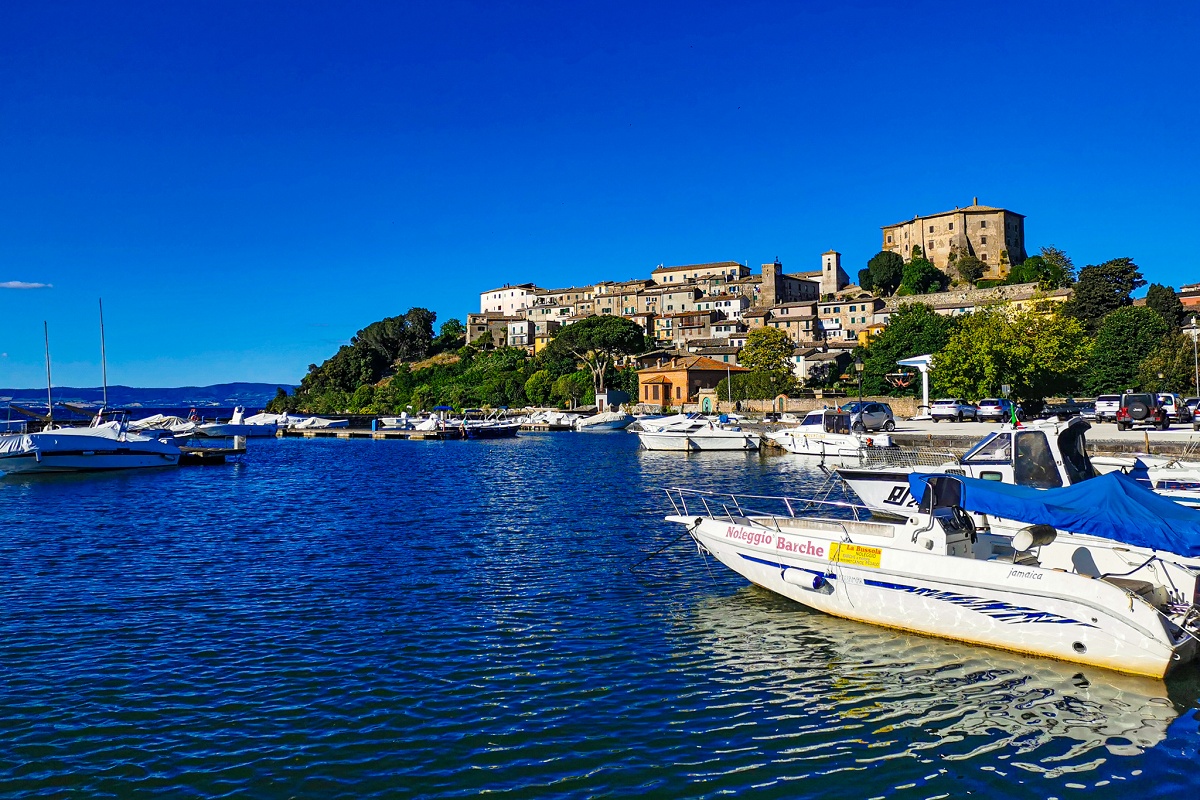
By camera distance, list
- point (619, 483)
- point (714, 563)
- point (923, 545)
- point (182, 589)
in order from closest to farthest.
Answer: point (923, 545) < point (182, 589) < point (714, 563) < point (619, 483)

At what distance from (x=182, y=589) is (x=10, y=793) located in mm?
9987

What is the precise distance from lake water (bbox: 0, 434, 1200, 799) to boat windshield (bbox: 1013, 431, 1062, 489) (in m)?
6.38

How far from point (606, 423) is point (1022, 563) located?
86.1 m

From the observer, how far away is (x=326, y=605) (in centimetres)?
1736

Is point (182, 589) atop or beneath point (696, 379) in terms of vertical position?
beneath

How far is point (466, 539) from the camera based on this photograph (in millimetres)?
25344

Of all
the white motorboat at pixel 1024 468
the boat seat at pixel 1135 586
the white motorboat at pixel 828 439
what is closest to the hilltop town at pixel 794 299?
the white motorboat at pixel 828 439

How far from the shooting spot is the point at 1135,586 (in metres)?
12.6

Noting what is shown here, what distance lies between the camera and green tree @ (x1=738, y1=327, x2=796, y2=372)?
10538 centimetres

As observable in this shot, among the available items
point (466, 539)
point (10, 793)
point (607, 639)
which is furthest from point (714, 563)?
point (10, 793)

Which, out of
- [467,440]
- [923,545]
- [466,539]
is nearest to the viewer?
[923,545]

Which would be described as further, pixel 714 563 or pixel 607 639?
pixel 714 563

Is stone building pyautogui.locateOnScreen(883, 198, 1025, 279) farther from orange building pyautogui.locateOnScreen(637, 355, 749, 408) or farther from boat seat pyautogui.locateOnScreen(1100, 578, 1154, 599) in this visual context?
boat seat pyautogui.locateOnScreen(1100, 578, 1154, 599)

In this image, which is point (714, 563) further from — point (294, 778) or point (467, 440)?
point (467, 440)
